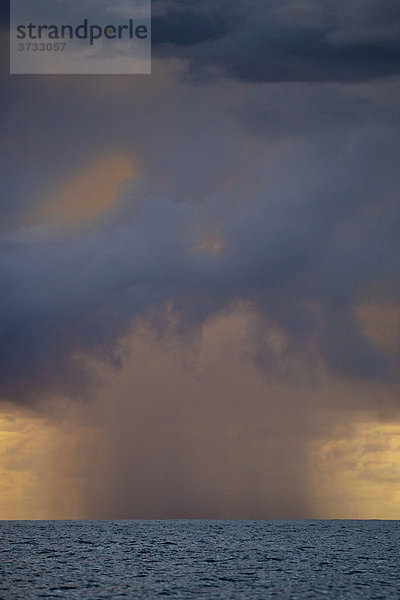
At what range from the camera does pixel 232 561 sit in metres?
115

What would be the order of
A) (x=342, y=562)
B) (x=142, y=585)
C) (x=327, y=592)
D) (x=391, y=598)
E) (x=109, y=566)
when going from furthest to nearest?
Result: (x=342, y=562)
(x=109, y=566)
(x=142, y=585)
(x=327, y=592)
(x=391, y=598)

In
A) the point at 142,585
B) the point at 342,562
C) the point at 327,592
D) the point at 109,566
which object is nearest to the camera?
the point at 327,592

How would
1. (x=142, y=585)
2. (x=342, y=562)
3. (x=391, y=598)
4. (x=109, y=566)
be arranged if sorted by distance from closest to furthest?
(x=391, y=598), (x=142, y=585), (x=109, y=566), (x=342, y=562)

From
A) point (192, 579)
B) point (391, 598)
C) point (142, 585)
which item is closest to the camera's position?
point (391, 598)

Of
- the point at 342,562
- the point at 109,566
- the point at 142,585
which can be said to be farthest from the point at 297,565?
the point at 142,585

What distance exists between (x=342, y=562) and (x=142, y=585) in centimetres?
4928

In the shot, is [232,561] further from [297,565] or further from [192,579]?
[192,579]

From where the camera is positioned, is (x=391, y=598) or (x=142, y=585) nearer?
(x=391, y=598)

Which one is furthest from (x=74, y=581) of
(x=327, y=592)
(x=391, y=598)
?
(x=391, y=598)

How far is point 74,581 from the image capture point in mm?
74625

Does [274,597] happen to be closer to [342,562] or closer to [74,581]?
[74,581]

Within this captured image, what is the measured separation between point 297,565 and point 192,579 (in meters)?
30.4

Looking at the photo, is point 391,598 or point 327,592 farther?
point 327,592

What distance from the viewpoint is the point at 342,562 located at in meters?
111
